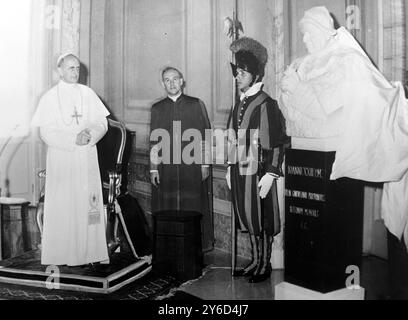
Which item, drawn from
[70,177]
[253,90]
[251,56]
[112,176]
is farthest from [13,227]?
[251,56]

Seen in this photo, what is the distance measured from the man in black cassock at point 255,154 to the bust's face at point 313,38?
337 mm

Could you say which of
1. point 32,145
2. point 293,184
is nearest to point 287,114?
point 293,184

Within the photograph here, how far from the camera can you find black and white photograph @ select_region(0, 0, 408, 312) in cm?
285

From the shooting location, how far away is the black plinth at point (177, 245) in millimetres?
3271

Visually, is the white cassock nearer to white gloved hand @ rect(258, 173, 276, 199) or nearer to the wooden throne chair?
the wooden throne chair

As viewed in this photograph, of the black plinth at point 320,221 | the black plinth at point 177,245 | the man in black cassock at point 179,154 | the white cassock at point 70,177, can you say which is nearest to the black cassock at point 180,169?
the man in black cassock at point 179,154

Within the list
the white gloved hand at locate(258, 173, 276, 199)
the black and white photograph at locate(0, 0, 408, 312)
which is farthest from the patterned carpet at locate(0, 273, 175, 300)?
the white gloved hand at locate(258, 173, 276, 199)

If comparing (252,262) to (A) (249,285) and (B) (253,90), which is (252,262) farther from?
(B) (253,90)

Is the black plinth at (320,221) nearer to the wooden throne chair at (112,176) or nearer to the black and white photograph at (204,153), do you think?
the black and white photograph at (204,153)

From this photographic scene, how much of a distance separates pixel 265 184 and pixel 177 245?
653 mm

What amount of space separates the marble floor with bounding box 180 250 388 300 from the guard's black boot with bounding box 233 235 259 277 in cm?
4

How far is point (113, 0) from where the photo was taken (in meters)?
3.48
